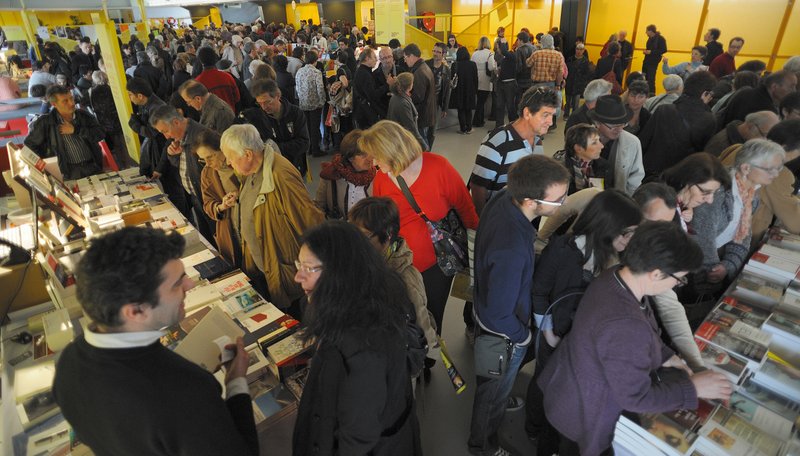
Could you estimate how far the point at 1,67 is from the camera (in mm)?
10227

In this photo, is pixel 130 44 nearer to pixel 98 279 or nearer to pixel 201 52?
pixel 201 52

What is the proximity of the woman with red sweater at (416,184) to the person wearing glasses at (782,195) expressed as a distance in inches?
→ 71.1

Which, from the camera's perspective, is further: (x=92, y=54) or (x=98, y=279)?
(x=92, y=54)

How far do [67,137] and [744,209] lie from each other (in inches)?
212

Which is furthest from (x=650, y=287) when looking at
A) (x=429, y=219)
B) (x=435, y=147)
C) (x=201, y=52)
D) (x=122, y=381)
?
(x=435, y=147)

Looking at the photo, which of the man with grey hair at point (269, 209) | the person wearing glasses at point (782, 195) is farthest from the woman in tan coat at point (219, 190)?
the person wearing glasses at point (782, 195)

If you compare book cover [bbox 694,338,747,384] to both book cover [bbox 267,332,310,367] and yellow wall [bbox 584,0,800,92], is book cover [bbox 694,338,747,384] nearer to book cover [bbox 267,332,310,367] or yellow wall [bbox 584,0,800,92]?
book cover [bbox 267,332,310,367]

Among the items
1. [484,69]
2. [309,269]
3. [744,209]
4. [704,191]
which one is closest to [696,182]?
[704,191]

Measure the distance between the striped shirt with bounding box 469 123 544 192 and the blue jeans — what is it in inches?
45.0

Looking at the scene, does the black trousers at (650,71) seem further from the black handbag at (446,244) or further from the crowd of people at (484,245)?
the black handbag at (446,244)

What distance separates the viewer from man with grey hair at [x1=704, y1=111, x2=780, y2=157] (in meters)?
3.04

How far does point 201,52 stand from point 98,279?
4621 millimetres

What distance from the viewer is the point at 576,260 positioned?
185cm

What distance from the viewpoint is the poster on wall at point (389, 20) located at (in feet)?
26.7
